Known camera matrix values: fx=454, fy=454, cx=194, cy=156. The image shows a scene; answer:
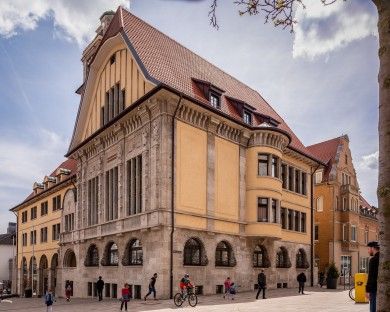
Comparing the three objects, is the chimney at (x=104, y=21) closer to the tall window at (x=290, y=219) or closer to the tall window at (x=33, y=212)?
the tall window at (x=33, y=212)

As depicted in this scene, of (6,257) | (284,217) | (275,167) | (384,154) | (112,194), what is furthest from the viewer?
(6,257)

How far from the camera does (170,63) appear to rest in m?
31.6

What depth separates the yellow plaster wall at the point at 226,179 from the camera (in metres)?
29.8

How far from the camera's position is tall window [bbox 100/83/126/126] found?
32188 mm

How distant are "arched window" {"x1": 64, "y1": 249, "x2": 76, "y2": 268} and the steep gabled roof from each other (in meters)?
9.17

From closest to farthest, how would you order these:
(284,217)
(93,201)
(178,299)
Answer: (178,299)
(93,201)
(284,217)

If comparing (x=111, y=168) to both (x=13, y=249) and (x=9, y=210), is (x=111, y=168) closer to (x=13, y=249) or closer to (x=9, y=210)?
(x=9, y=210)

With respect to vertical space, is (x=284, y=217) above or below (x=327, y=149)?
below

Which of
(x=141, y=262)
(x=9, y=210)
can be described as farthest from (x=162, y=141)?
(x=9, y=210)

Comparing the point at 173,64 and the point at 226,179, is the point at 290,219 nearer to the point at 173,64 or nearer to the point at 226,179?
the point at 226,179

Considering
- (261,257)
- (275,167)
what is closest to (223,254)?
(261,257)

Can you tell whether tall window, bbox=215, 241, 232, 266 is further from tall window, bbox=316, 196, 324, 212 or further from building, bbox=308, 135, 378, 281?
tall window, bbox=316, 196, 324, 212

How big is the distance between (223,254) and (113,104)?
44.4ft

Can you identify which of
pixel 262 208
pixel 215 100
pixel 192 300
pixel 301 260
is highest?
pixel 215 100
